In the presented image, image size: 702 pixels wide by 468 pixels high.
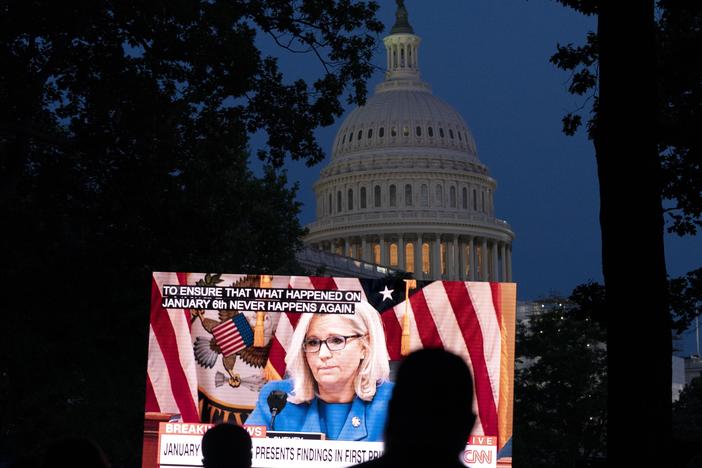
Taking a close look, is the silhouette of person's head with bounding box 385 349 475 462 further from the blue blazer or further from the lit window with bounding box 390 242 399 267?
the lit window with bounding box 390 242 399 267

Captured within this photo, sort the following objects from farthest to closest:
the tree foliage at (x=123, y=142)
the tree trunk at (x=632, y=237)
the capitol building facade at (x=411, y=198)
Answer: the capitol building facade at (x=411, y=198) → the tree foliage at (x=123, y=142) → the tree trunk at (x=632, y=237)

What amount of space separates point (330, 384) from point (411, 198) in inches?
6234

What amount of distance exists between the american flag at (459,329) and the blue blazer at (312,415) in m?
0.27

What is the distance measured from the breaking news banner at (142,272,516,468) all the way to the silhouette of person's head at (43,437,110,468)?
28.2ft

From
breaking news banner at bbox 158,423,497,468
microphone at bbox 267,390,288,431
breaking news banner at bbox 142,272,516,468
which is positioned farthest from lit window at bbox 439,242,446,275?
microphone at bbox 267,390,288,431

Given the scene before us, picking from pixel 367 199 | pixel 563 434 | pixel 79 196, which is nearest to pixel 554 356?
pixel 563 434

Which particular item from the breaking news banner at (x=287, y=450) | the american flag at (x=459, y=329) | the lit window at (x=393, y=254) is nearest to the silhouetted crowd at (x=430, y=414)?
the breaking news banner at (x=287, y=450)

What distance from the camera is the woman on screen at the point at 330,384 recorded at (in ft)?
46.1

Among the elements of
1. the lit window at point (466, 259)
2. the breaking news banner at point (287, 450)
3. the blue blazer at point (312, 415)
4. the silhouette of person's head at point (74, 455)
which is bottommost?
the silhouette of person's head at point (74, 455)

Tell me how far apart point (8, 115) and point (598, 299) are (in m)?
10.1

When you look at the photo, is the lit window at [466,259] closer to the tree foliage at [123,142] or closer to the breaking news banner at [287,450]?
the tree foliage at [123,142]

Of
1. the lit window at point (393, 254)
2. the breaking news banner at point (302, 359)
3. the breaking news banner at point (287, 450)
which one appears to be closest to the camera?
the breaking news banner at point (287, 450)

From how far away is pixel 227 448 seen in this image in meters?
6.70

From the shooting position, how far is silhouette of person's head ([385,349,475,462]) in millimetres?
4371
